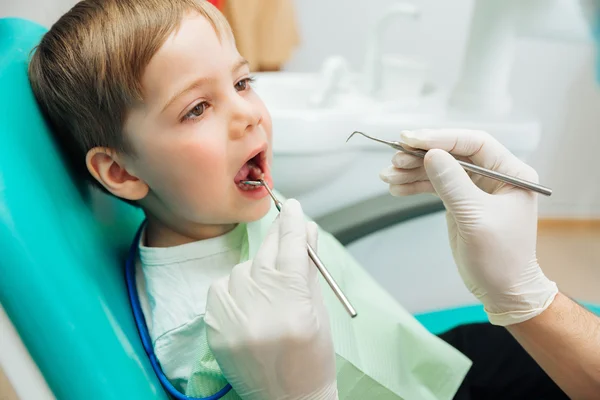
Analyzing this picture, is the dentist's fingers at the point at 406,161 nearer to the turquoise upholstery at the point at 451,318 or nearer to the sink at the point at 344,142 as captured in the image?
the sink at the point at 344,142

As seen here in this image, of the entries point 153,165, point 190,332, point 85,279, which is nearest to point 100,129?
point 153,165

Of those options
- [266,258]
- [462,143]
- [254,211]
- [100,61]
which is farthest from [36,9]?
[462,143]

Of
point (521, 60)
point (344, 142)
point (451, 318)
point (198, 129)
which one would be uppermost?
point (198, 129)

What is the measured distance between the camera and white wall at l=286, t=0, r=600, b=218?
238 centimetres

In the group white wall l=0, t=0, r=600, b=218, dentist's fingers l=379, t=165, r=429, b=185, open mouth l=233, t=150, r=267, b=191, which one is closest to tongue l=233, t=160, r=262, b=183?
open mouth l=233, t=150, r=267, b=191

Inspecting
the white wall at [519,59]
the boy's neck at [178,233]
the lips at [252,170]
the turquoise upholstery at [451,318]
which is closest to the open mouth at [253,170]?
the lips at [252,170]

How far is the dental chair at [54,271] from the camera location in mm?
562

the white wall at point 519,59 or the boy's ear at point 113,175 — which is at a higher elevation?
the boy's ear at point 113,175

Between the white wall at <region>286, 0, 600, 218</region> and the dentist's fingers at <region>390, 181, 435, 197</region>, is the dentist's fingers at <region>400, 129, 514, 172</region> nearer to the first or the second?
the dentist's fingers at <region>390, 181, 435, 197</region>

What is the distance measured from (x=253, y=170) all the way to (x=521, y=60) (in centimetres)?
209

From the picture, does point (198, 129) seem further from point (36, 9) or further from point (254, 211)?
point (36, 9)

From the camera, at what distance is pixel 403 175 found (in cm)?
87

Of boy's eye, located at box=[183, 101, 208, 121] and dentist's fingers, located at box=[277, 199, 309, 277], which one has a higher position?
boy's eye, located at box=[183, 101, 208, 121]

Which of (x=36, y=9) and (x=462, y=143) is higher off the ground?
(x=36, y=9)
